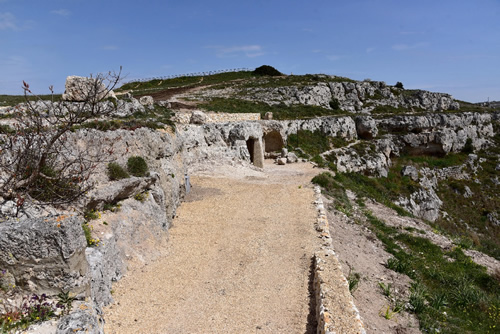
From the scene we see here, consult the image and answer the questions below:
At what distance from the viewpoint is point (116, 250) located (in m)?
7.84

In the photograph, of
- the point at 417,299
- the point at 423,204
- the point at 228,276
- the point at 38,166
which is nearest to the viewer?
the point at 38,166

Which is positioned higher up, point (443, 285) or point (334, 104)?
point (334, 104)

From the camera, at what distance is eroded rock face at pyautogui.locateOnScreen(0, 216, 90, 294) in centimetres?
513

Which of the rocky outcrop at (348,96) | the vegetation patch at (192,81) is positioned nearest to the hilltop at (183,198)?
the rocky outcrop at (348,96)

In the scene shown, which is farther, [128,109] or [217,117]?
[217,117]

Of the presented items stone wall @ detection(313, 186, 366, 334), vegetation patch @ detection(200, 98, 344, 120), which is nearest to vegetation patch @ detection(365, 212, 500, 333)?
stone wall @ detection(313, 186, 366, 334)

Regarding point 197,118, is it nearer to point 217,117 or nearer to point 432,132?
point 217,117

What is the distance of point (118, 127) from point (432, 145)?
44.8 meters

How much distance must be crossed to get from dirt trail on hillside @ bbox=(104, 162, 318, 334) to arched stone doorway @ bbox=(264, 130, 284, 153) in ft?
52.5

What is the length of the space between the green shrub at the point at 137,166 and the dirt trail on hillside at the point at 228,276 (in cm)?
242

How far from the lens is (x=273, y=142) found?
3098 cm

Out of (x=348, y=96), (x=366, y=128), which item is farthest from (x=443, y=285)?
(x=348, y=96)

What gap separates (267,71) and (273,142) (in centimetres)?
4747

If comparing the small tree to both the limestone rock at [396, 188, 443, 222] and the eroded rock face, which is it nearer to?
the eroded rock face
